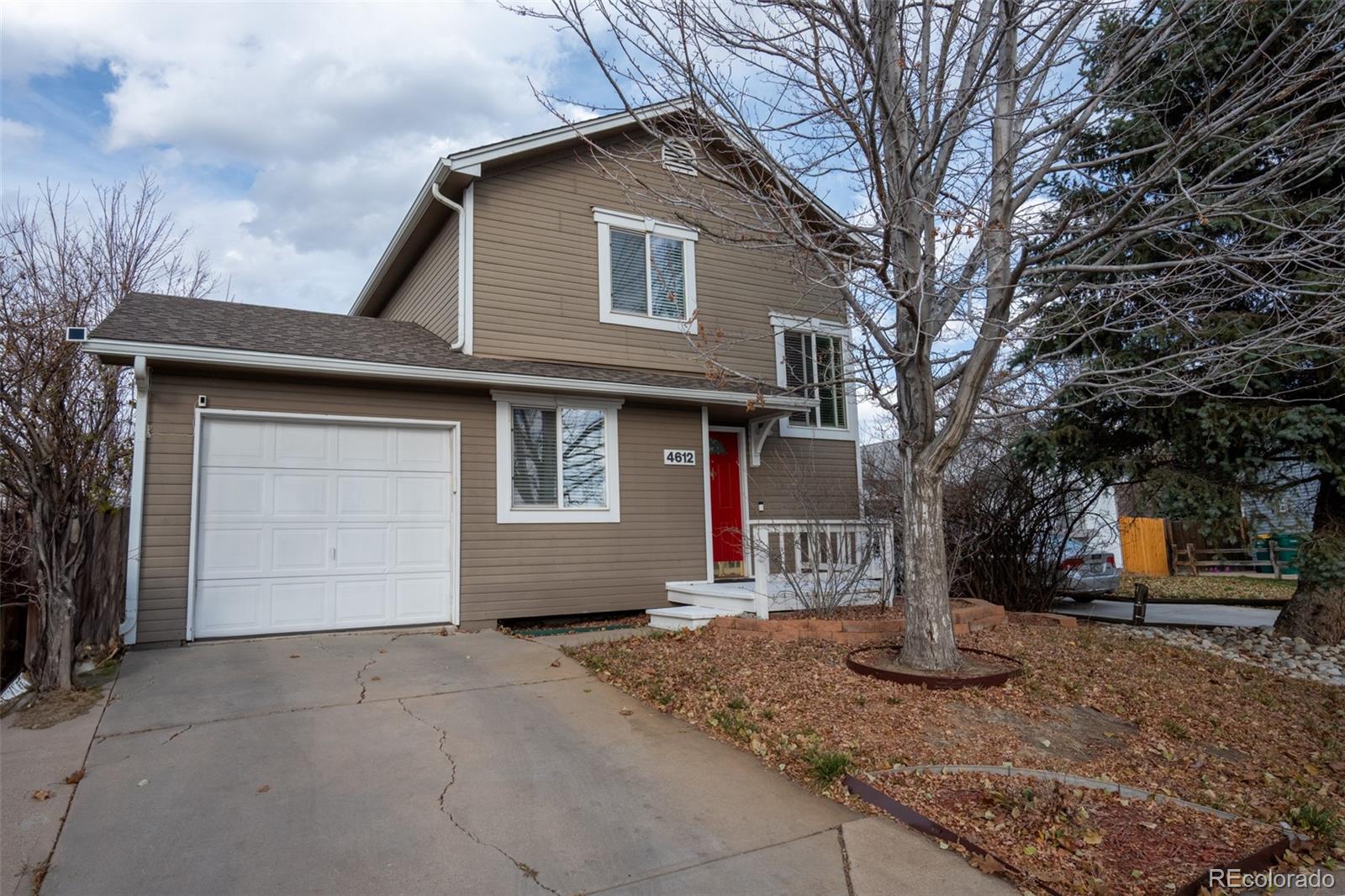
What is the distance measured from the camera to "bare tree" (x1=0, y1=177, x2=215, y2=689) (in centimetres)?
568

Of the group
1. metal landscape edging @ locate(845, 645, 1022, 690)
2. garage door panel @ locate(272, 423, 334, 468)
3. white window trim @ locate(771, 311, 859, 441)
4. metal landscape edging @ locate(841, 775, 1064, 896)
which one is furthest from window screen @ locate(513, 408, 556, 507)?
metal landscape edging @ locate(841, 775, 1064, 896)

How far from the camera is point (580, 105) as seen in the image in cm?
598

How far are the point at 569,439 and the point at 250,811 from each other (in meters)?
6.29

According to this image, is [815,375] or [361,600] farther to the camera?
[815,375]

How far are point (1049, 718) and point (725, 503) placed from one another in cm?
646

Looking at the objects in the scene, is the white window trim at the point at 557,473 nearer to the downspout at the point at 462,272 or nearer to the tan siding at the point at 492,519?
the tan siding at the point at 492,519

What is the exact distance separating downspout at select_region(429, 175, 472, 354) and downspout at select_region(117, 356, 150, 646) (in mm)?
3255

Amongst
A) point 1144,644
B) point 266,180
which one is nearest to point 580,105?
point 1144,644

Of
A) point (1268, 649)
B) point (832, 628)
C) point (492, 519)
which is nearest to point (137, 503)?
point (492, 519)

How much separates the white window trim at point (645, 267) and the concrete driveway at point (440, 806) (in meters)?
5.82

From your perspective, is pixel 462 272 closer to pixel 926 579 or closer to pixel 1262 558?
pixel 926 579

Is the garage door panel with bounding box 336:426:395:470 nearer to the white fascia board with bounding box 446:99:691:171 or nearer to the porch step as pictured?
the white fascia board with bounding box 446:99:691:171

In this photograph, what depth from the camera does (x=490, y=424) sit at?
364 inches

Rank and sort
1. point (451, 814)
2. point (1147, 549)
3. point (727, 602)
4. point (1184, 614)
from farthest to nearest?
point (1147, 549) → point (1184, 614) → point (727, 602) → point (451, 814)
